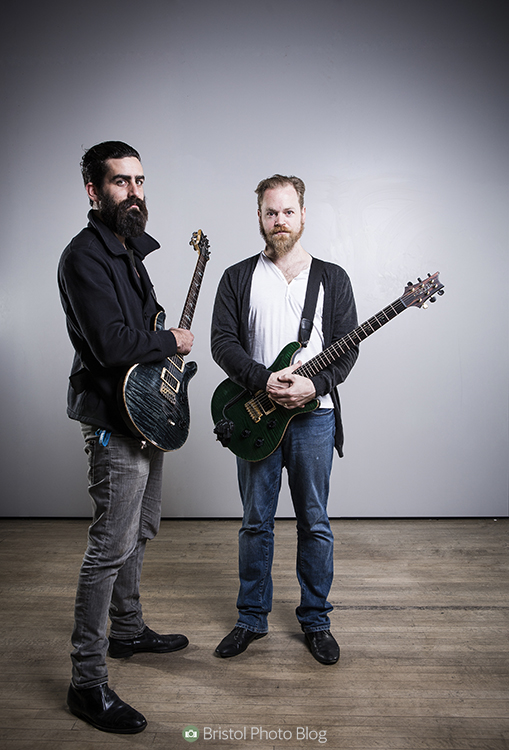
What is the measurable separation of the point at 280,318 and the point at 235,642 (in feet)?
3.92

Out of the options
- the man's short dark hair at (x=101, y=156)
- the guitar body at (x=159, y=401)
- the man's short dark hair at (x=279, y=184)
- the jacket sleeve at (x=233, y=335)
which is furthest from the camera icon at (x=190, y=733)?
the man's short dark hair at (x=279, y=184)

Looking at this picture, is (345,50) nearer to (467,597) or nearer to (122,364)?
(122,364)

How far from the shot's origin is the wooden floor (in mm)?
1576

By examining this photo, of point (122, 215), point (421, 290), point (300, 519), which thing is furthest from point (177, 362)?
point (421, 290)

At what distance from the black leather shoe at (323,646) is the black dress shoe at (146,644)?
1.53 ft

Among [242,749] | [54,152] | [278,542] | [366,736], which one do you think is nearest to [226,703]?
[242,749]

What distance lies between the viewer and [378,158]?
11.7 ft

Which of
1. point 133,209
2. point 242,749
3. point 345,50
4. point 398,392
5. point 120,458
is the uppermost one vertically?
point 345,50

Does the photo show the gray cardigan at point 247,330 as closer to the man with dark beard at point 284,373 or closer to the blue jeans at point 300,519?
the man with dark beard at point 284,373

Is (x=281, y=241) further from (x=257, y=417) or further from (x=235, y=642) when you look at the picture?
(x=235, y=642)

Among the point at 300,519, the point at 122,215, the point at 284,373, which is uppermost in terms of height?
the point at 122,215

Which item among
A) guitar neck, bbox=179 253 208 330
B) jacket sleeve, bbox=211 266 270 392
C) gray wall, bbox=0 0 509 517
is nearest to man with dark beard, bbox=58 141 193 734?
guitar neck, bbox=179 253 208 330

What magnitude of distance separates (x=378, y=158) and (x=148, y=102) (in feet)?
5.02

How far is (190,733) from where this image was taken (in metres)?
1.57
